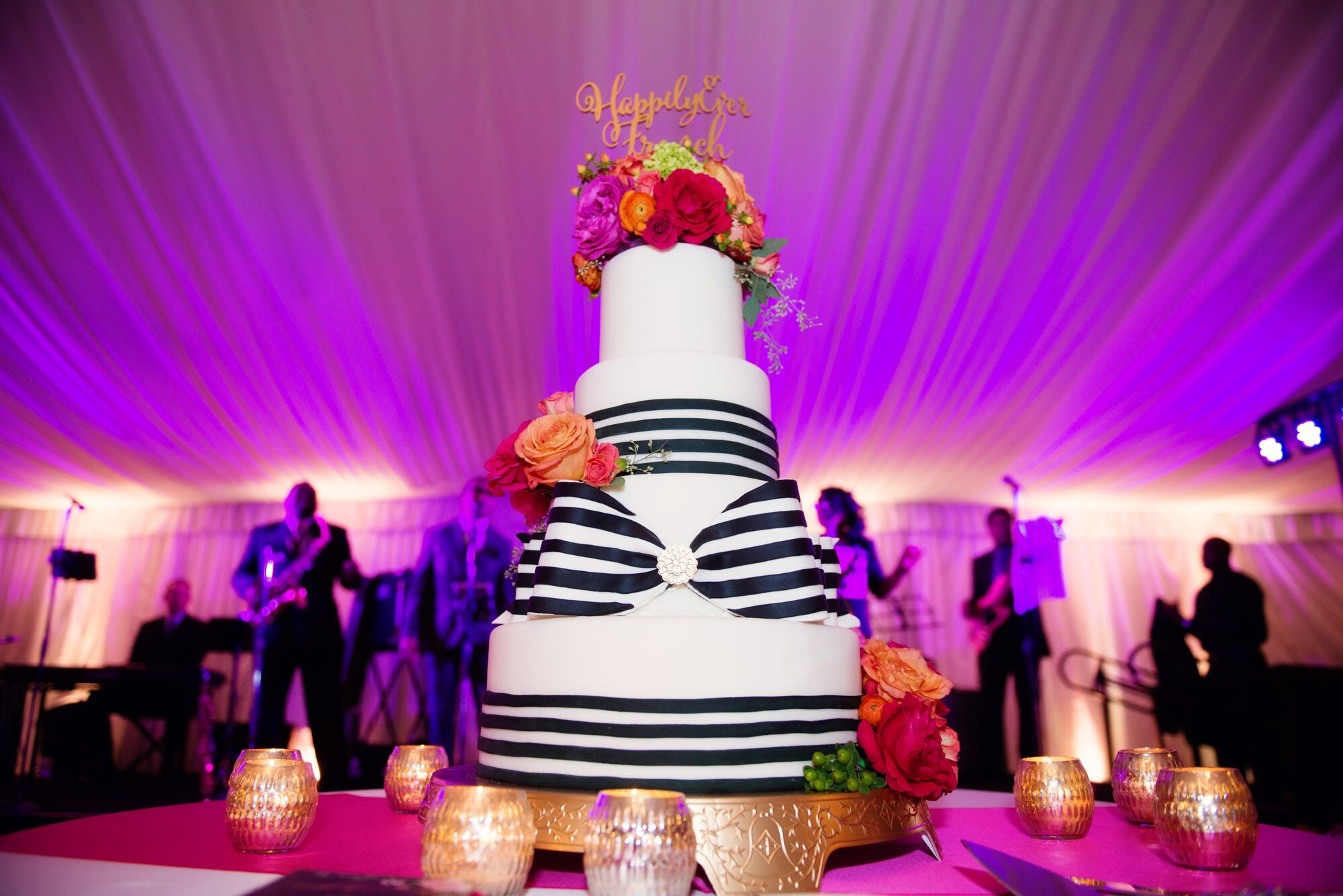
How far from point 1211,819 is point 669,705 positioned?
106 centimetres

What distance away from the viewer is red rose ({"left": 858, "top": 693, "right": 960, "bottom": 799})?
1837 millimetres

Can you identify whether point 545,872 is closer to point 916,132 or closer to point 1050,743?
point 916,132

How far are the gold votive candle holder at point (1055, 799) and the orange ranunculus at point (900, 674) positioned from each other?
267 mm

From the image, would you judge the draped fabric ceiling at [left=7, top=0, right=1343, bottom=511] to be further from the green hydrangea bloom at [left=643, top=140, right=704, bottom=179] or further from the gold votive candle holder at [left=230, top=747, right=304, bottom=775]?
the gold votive candle holder at [left=230, top=747, right=304, bottom=775]

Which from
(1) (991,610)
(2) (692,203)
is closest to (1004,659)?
(1) (991,610)

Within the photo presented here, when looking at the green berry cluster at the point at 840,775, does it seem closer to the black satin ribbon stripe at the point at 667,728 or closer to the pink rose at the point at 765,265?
the black satin ribbon stripe at the point at 667,728

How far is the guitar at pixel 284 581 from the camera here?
5.99 meters

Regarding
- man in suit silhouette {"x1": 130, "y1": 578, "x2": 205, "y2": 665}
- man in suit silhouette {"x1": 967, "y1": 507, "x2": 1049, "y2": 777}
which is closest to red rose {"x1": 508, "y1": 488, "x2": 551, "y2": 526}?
man in suit silhouette {"x1": 967, "y1": 507, "x2": 1049, "y2": 777}

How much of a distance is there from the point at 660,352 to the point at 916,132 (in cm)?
285

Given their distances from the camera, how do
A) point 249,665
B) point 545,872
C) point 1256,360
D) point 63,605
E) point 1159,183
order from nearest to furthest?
point 545,872, point 1159,183, point 1256,360, point 249,665, point 63,605

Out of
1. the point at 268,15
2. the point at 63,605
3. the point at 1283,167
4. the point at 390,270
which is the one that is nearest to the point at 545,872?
the point at 268,15

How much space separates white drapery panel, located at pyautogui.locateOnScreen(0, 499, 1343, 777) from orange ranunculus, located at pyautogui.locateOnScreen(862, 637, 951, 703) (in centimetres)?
918

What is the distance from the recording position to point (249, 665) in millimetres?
10992

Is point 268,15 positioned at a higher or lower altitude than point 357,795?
higher
